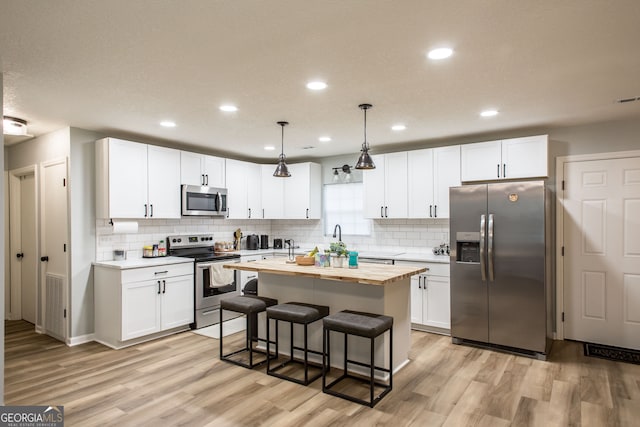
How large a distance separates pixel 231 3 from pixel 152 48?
0.76 m

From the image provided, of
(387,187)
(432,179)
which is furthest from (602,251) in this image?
(387,187)

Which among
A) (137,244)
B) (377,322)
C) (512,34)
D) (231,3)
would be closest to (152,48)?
(231,3)

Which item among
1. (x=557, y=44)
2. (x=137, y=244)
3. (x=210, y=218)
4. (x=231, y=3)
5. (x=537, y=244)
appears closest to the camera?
(x=231, y=3)

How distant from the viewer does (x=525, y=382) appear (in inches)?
127

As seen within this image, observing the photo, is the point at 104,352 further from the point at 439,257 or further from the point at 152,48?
the point at 439,257

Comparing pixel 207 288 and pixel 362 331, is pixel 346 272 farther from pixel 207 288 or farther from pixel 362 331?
pixel 207 288

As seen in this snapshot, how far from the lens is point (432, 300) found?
4.59 m

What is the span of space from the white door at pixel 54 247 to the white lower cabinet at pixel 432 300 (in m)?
4.09

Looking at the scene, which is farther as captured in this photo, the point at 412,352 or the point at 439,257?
the point at 439,257

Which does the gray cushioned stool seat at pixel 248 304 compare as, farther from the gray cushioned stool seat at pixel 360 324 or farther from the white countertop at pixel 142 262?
the white countertop at pixel 142 262

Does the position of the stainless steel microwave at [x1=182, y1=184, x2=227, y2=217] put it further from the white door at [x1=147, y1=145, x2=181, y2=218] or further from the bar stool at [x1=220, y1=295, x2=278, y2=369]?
the bar stool at [x1=220, y1=295, x2=278, y2=369]

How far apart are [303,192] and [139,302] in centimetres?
292

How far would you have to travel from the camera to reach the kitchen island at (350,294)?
3.25 meters

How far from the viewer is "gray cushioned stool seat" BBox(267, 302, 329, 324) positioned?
126 inches
